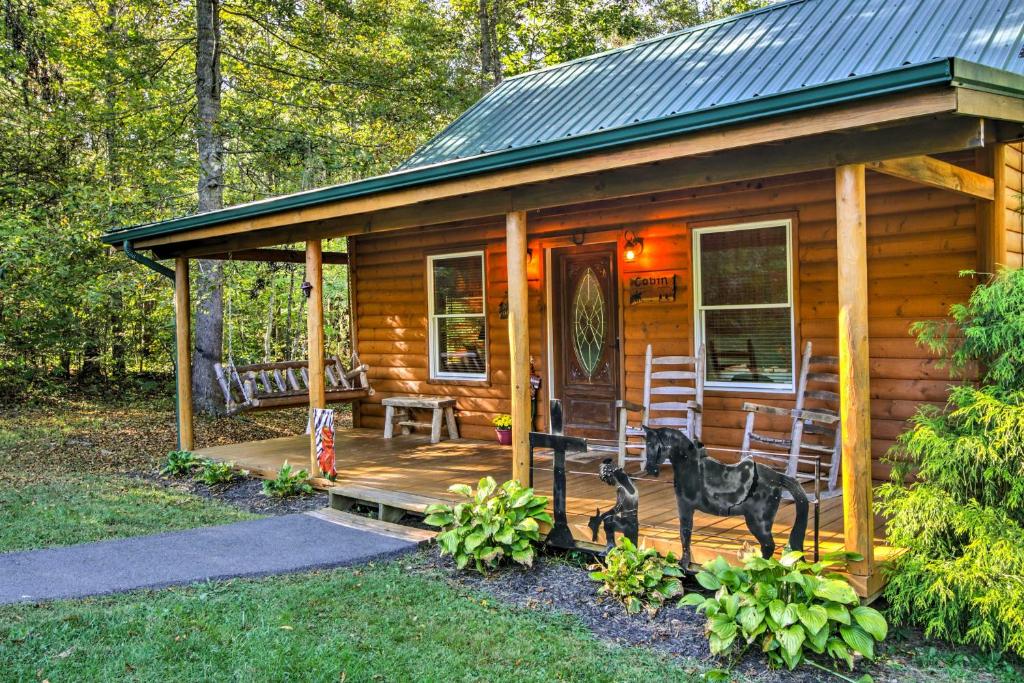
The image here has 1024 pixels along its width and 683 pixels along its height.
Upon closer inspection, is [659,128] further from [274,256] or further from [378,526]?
[274,256]

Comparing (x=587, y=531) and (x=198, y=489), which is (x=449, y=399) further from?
(x=587, y=531)

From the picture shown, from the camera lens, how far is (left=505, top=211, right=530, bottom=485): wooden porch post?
4.76 metres

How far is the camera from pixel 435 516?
4793 mm

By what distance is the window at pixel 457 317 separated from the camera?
809 cm

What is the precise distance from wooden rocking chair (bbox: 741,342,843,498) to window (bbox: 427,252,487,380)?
3.30 meters

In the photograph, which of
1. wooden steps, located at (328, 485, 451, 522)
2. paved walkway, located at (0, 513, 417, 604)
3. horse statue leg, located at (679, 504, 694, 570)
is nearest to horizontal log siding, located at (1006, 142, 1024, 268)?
horse statue leg, located at (679, 504, 694, 570)

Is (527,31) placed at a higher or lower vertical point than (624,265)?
higher

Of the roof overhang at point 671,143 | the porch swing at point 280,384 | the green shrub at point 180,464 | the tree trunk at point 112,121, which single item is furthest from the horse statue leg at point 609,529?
the tree trunk at point 112,121

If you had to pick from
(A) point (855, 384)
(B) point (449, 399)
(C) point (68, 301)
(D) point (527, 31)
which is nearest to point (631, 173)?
(A) point (855, 384)

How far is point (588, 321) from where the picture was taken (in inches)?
281

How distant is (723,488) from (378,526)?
8.82 feet

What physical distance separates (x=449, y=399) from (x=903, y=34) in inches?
204

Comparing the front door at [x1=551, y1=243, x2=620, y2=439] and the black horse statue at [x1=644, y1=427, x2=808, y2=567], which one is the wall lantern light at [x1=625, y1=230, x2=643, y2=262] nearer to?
the front door at [x1=551, y1=243, x2=620, y2=439]

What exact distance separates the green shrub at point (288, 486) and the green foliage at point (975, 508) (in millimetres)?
4588
